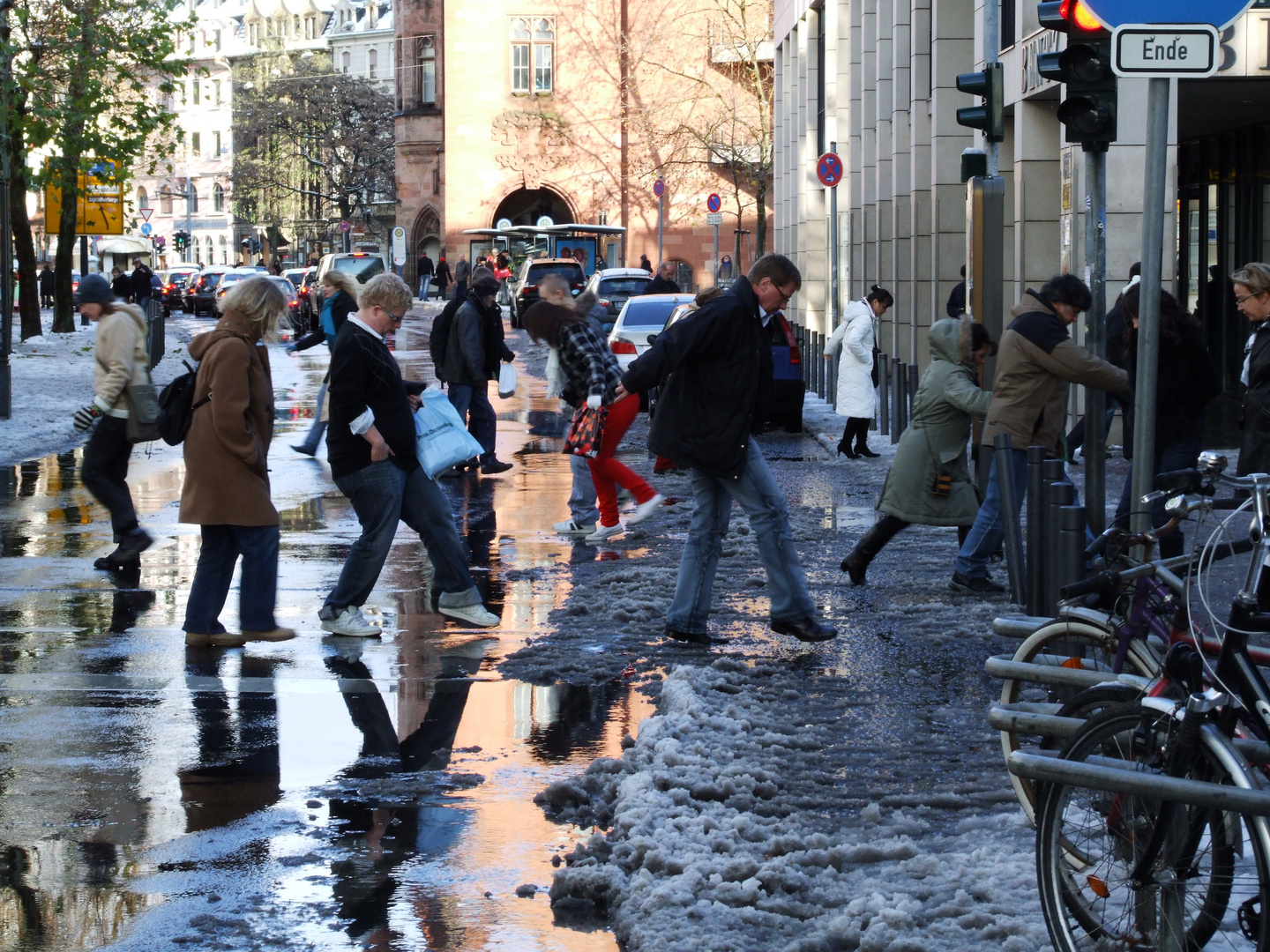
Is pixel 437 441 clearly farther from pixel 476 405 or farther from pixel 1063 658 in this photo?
pixel 476 405

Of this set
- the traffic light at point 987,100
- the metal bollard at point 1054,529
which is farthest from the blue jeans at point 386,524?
the traffic light at point 987,100

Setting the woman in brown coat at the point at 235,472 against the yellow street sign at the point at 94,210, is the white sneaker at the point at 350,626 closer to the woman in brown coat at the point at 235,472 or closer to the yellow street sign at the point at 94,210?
the woman in brown coat at the point at 235,472

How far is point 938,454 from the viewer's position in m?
9.81

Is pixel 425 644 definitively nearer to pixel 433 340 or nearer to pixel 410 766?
pixel 410 766

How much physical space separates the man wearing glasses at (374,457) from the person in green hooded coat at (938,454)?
95.7 inches

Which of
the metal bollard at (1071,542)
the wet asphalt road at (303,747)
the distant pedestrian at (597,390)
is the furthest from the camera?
the distant pedestrian at (597,390)

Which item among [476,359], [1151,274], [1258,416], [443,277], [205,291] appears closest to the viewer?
[1151,274]

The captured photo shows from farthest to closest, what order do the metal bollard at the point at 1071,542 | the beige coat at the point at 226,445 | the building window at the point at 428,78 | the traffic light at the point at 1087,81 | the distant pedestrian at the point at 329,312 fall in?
the building window at the point at 428,78
the distant pedestrian at the point at 329,312
the traffic light at the point at 1087,81
the beige coat at the point at 226,445
the metal bollard at the point at 1071,542

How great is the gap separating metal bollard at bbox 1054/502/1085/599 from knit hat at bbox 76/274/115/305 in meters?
6.57

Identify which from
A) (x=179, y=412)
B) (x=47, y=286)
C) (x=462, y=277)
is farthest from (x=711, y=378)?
(x=47, y=286)

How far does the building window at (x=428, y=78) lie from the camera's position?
71.9m

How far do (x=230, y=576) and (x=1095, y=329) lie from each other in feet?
14.7

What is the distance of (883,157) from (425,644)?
22144 mm

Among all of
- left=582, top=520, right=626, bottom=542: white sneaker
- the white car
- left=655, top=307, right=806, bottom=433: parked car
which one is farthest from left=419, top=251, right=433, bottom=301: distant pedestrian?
left=582, top=520, right=626, bottom=542: white sneaker
